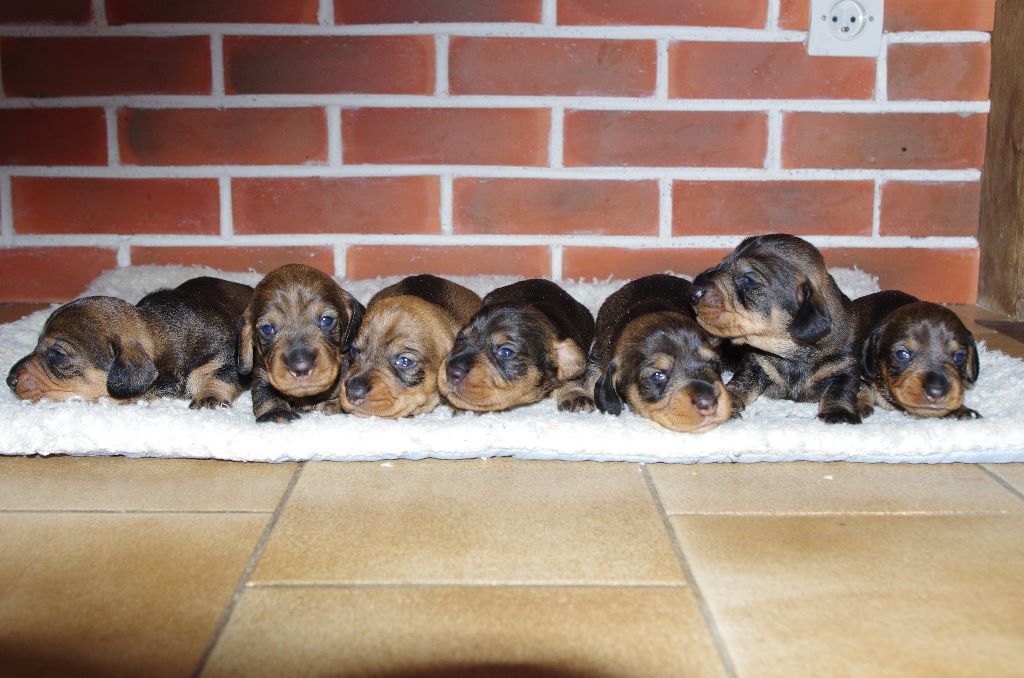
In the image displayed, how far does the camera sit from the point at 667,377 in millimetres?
3178

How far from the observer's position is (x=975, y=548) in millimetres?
2223

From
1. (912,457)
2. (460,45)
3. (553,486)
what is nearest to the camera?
(553,486)

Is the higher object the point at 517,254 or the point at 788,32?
the point at 788,32

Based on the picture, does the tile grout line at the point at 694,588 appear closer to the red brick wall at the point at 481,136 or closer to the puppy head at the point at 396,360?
the puppy head at the point at 396,360

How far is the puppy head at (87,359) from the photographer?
3357 millimetres

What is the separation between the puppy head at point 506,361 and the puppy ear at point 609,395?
20 cm

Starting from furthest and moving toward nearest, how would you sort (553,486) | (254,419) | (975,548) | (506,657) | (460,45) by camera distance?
(460,45), (254,419), (553,486), (975,548), (506,657)

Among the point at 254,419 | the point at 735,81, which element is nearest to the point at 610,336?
the point at 254,419

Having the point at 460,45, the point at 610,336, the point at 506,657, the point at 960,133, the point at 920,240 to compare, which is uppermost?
the point at 460,45

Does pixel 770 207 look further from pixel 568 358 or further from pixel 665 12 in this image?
pixel 568 358

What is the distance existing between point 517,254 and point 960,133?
7.80ft

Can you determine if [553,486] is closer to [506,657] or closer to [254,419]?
[506,657]

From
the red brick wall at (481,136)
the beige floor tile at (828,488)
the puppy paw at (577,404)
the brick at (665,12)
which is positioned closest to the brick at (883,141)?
the red brick wall at (481,136)

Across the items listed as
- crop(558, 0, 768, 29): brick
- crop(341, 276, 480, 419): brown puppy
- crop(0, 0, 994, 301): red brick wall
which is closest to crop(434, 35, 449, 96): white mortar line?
crop(0, 0, 994, 301): red brick wall
